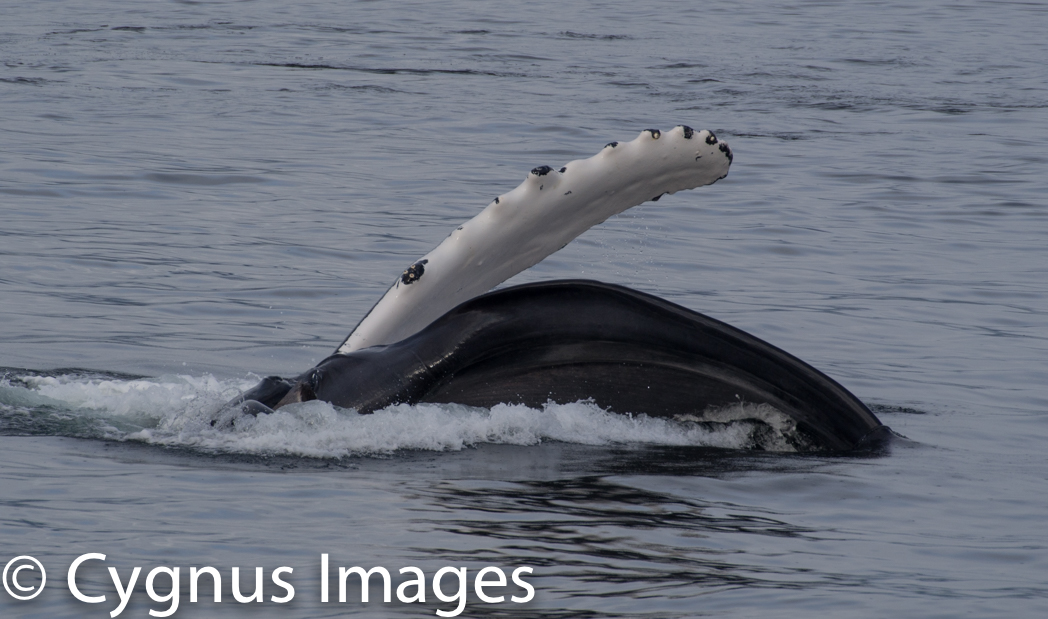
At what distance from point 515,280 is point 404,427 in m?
5.69

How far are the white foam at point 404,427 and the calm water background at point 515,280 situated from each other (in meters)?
0.03

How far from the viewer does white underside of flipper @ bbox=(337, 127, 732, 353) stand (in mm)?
7121

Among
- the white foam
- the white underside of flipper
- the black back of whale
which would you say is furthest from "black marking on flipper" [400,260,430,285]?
the white foam

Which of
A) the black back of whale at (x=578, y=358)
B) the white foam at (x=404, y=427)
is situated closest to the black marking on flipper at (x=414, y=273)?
the black back of whale at (x=578, y=358)

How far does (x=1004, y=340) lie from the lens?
11031 mm

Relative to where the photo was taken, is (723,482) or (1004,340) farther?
(1004,340)

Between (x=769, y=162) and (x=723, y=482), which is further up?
(x=769, y=162)

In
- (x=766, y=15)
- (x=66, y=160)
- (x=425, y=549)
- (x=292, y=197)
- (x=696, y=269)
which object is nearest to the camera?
(x=425, y=549)

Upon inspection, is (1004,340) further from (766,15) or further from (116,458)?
(766,15)

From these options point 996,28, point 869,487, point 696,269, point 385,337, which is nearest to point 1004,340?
point 696,269

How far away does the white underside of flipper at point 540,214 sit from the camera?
712cm

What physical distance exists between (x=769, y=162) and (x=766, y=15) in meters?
20.3

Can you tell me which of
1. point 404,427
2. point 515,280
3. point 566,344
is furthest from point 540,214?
point 515,280

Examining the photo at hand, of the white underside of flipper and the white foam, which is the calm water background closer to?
the white foam
